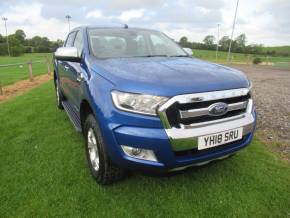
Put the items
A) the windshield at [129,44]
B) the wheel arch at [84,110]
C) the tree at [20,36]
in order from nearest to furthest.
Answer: the wheel arch at [84,110]
the windshield at [129,44]
the tree at [20,36]

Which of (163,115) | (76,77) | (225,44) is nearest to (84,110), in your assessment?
(76,77)

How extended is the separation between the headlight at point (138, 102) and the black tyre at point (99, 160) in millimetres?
450

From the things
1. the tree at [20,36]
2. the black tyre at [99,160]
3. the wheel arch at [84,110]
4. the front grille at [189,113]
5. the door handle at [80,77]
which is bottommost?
the black tyre at [99,160]

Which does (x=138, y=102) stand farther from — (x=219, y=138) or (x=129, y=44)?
(x=129, y=44)

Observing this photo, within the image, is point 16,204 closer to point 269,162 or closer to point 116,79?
point 116,79

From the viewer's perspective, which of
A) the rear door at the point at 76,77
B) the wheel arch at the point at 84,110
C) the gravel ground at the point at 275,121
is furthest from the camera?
the gravel ground at the point at 275,121

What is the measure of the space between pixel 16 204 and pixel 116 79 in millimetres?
1548

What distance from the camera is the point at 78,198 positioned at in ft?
8.34

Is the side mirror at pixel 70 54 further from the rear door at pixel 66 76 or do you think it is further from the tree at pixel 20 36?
the tree at pixel 20 36

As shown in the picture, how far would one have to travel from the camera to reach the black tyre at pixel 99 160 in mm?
2447

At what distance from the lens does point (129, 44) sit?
347 centimetres

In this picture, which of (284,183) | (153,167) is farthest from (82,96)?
(284,183)

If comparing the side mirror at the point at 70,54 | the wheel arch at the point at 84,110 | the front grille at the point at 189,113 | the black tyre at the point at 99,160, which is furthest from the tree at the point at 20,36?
the front grille at the point at 189,113

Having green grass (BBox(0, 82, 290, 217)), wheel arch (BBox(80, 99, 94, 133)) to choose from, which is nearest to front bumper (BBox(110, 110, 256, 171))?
green grass (BBox(0, 82, 290, 217))
